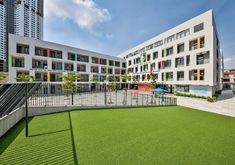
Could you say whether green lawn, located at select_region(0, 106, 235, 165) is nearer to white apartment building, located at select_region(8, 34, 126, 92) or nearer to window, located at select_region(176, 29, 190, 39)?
white apartment building, located at select_region(8, 34, 126, 92)

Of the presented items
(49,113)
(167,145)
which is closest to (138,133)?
(167,145)

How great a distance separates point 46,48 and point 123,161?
105 ft

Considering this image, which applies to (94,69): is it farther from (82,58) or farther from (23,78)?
(23,78)

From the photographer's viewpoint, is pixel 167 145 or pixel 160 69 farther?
pixel 160 69

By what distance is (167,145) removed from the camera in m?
5.14

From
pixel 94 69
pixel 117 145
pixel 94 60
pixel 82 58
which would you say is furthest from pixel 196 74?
pixel 82 58

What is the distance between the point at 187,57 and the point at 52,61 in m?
34.0

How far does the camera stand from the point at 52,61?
29.5 metres

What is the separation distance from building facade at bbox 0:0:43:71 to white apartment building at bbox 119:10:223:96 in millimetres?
75921

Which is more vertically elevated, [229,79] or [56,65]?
[56,65]

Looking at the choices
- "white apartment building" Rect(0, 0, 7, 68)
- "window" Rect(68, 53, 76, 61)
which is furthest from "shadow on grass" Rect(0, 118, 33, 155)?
"white apartment building" Rect(0, 0, 7, 68)

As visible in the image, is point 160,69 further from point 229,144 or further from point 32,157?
point 32,157

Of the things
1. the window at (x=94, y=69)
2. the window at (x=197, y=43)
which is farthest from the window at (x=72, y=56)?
the window at (x=197, y=43)

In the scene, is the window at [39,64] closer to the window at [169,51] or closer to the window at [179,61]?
the window at [169,51]
